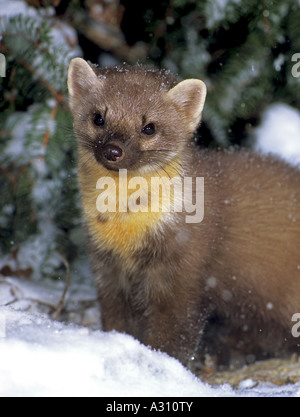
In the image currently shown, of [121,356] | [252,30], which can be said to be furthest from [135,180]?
[252,30]

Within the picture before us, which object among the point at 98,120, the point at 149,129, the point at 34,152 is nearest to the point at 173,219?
the point at 149,129

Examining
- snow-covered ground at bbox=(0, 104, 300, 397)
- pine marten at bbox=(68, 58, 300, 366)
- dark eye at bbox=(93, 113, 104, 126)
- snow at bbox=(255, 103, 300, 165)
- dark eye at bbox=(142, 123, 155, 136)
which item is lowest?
snow-covered ground at bbox=(0, 104, 300, 397)

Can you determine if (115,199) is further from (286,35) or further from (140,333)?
(286,35)

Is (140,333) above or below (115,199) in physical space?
below

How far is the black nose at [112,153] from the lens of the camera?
7.47 ft

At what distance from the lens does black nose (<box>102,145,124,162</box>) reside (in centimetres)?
228

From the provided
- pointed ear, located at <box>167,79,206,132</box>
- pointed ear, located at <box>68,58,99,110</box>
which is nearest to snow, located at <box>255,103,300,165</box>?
pointed ear, located at <box>167,79,206,132</box>

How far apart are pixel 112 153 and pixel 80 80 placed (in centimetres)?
58

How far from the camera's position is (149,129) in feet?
8.33

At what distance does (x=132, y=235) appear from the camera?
2.55 metres

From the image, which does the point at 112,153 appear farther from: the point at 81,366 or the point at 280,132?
the point at 280,132

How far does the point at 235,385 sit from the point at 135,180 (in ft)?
3.20

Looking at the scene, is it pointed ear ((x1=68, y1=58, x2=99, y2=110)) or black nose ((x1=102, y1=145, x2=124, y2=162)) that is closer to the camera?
black nose ((x1=102, y1=145, x2=124, y2=162))

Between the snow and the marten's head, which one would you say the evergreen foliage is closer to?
the marten's head
